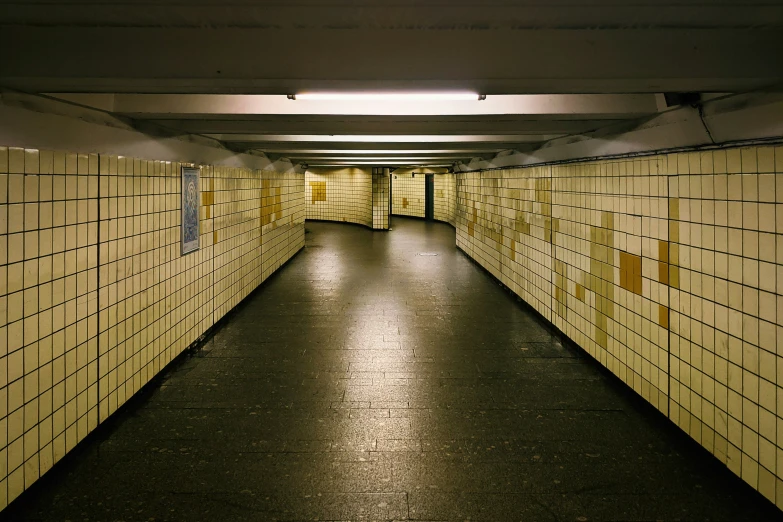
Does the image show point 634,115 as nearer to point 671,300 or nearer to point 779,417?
point 671,300

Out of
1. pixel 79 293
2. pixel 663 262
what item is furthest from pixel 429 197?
pixel 79 293

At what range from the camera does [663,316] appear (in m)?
3.35

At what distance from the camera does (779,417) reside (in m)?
2.36

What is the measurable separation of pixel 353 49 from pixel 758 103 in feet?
6.53

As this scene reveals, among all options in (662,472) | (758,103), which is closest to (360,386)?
(662,472)

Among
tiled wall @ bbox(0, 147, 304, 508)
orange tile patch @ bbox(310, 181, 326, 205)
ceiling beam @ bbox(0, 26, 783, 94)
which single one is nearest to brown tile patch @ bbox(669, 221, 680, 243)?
ceiling beam @ bbox(0, 26, 783, 94)

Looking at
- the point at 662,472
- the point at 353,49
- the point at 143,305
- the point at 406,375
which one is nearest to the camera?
the point at 353,49

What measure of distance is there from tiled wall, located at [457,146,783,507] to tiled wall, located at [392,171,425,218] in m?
15.2

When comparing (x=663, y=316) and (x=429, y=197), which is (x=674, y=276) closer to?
(x=663, y=316)

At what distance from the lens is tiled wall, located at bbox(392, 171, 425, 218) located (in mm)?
20419

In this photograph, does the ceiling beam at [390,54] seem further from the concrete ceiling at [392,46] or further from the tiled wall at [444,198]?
the tiled wall at [444,198]

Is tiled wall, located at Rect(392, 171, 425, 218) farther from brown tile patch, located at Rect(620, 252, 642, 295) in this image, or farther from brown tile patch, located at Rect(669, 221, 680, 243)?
brown tile patch, located at Rect(669, 221, 680, 243)

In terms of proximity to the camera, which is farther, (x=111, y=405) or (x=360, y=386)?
(x=360, y=386)

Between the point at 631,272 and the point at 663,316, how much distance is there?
53 cm
